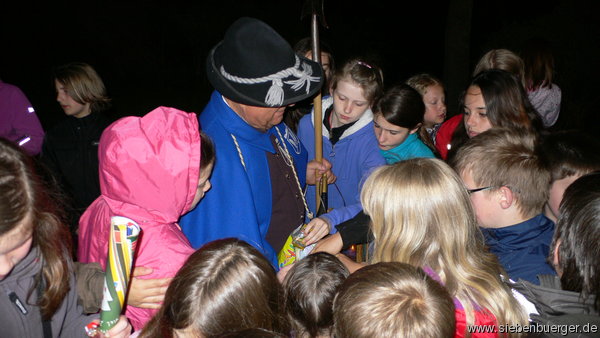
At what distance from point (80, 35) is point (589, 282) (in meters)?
14.0

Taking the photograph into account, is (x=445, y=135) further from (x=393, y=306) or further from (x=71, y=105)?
(x=71, y=105)

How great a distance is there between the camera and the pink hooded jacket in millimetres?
2070

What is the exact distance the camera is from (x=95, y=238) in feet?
7.23

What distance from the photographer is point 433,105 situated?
15.8 feet

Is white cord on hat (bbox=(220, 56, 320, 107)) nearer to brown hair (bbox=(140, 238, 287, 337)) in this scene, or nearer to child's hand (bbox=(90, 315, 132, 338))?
brown hair (bbox=(140, 238, 287, 337))

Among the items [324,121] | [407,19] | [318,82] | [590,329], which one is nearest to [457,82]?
[407,19]

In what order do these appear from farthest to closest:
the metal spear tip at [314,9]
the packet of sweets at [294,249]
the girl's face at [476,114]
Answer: the girl's face at [476,114] < the metal spear tip at [314,9] < the packet of sweets at [294,249]

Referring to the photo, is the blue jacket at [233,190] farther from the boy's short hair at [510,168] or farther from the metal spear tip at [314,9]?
the boy's short hair at [510,168]

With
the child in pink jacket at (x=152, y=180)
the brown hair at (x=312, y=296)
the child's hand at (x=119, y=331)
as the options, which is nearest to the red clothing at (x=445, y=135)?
the brown hair at (x=312, y=296)

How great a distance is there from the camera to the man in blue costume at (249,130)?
240cm

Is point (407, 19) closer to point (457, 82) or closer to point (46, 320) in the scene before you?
point (457, 82)

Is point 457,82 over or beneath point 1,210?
beneath

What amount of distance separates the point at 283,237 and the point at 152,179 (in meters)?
0.97

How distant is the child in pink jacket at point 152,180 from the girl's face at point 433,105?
10.5 ft
